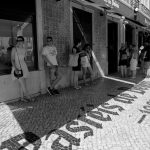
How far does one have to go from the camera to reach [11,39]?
5.91 metres

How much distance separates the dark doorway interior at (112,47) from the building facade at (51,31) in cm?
80

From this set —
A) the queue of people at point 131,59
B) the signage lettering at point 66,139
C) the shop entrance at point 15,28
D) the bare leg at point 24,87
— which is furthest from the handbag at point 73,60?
the signage lettering at point 66,139

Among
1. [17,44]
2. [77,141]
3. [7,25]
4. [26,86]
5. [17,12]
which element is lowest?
[77,141]

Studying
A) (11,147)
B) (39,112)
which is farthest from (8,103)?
(11,147)

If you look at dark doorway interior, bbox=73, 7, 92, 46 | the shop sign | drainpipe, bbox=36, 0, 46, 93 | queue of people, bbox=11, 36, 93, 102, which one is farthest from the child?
the shop sign

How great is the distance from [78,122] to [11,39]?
3015mm

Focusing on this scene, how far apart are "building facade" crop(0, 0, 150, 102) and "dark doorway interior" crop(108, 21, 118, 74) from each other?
31.6 inches

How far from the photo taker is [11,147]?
3318 millimetres

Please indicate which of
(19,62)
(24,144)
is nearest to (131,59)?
(19,62)

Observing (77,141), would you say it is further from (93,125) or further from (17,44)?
(17,44)

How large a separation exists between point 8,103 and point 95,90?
296cm

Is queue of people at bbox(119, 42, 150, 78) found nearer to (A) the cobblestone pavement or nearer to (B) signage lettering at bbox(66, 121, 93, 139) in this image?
(A) the cobblestone pavement

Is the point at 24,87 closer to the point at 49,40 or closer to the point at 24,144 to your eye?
the point at 49,40

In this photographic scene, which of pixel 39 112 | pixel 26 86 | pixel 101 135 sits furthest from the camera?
pixel 26 86
